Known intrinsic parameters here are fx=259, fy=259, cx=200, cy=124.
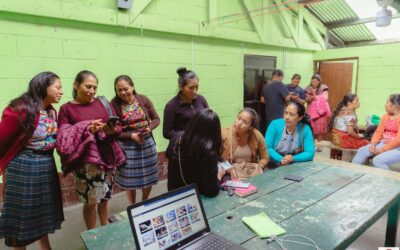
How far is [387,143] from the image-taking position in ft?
9.84

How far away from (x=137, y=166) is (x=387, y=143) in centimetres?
282

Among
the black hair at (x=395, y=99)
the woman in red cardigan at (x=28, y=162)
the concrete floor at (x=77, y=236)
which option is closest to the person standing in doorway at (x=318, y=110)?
the black hair at (x=395, y=99)

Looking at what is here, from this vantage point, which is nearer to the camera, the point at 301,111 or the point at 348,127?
the point at 301,111

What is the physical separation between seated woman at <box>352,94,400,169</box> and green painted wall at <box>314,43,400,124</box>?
2630mm

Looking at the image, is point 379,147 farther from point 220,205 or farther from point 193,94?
point 220,205

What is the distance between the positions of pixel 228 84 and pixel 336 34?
3.67 m

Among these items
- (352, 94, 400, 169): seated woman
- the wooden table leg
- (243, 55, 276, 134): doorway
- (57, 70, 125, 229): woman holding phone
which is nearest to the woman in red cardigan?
(57, 70, 125, 229): woman holding phone

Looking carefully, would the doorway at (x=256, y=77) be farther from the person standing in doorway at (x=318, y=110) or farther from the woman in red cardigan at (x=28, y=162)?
the woman in red cardigan at (x=28, y=162)

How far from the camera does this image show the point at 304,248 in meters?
1.07

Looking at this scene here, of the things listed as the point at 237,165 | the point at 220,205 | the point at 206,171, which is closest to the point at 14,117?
the point at 206,171

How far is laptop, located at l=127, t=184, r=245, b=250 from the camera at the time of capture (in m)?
0.98

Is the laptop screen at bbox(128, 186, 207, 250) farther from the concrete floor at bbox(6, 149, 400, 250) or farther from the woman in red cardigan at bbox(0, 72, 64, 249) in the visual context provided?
the concrete floor at bbox(6, 149, 400, 250)

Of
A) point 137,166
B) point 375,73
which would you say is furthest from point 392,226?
point 375,73

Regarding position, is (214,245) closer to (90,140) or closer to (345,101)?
(90,140)
